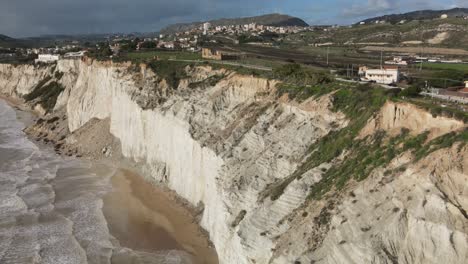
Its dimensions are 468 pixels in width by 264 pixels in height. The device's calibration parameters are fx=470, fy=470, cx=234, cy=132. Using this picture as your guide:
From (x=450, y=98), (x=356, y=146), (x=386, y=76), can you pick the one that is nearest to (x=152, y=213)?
(x=356, y=146)

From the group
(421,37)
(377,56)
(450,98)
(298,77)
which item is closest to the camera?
(450,98)

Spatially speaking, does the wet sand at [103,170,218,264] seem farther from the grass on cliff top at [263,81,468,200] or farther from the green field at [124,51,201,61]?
the green field at [124,51,201,61]

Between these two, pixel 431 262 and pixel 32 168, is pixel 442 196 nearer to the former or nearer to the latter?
pixel 431 262

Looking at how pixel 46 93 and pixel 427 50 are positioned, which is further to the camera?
pixel 46 93

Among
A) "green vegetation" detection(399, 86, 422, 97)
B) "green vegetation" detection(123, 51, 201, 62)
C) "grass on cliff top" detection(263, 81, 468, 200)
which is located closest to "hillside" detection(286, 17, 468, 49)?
"green vegetation" detection(123, 51, 201, 62)

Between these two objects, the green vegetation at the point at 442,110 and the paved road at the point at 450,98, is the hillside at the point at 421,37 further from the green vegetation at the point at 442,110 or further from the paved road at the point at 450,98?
the green vegetation at the point at 442,110

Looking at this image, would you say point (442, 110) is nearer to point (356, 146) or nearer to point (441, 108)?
point (441, 108)

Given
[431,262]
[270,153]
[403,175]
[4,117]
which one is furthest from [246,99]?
[4,117]
